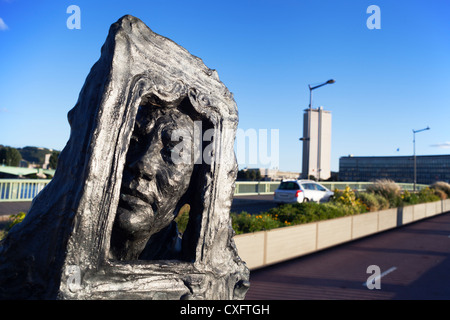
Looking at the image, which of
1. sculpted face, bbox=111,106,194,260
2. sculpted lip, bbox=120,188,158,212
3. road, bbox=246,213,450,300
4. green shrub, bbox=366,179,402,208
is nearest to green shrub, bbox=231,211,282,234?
road, bbox=246,213,450,300

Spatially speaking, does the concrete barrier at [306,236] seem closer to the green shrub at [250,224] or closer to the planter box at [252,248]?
the planter box at [252,248]

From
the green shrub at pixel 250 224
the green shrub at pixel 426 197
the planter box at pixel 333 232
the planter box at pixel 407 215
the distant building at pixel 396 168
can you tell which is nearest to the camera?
the green shrub at pixel 250 224

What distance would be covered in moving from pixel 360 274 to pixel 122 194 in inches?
233

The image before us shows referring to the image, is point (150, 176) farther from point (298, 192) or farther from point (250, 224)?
point (298, 192)

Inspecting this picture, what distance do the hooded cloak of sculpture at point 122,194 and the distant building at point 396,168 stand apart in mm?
60966

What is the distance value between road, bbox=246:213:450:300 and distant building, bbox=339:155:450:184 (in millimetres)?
53090

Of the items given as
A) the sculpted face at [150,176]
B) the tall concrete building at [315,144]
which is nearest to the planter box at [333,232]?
the sculpted face at [150,176]

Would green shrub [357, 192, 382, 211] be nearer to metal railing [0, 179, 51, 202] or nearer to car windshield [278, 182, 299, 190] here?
car windshield [278, 182, 299, 190]

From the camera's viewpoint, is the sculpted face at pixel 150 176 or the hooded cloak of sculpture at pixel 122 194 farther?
the sculpted face at pixel 150 176

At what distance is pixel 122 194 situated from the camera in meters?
1.76

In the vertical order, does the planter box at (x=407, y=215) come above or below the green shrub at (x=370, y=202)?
below

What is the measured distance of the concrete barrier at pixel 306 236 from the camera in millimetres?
6301

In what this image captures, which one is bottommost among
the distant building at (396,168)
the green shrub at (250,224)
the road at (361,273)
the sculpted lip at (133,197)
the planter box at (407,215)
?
the road at (361,273)
